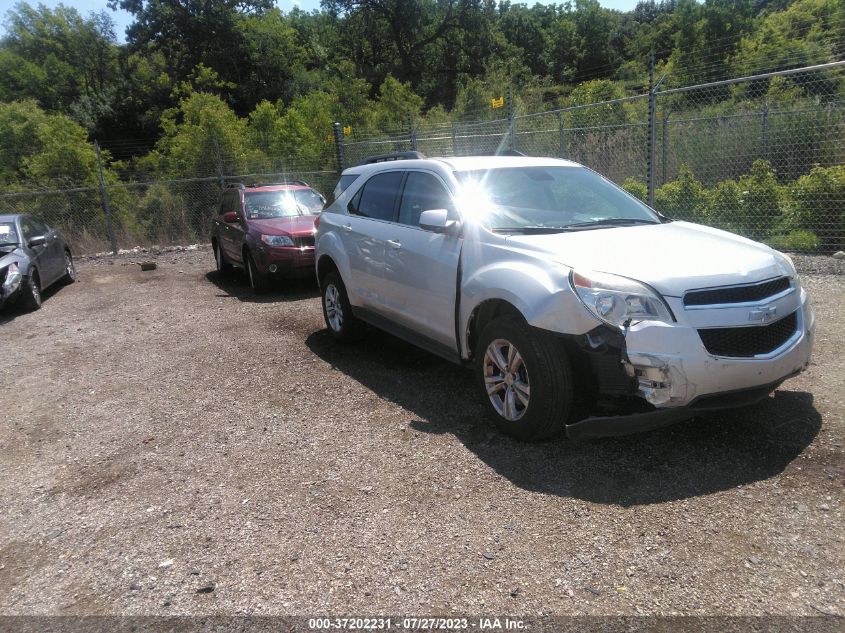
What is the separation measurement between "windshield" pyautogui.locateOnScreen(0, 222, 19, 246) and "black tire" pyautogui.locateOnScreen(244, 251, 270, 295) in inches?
143

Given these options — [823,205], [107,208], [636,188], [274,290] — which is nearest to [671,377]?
[823,205]

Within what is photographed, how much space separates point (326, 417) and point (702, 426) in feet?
8.91

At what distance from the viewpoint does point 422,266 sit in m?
5.15

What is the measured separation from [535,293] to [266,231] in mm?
6870

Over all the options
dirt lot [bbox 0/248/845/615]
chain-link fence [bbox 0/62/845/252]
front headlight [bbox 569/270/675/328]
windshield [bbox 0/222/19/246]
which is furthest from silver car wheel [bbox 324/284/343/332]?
windshield [bbox 0/222/19/246]

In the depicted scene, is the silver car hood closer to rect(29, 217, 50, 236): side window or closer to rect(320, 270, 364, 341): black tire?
rect(320, 270, 364, 341): black tire

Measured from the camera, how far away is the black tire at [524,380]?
383 centimetres

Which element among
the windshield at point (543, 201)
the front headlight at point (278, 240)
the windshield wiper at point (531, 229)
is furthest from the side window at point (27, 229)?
the windshield wiper at point (531, 229)

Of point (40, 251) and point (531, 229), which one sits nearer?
point (531, 229)

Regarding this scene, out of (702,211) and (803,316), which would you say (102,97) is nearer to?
(702,211)

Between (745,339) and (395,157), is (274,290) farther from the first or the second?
(745,339)

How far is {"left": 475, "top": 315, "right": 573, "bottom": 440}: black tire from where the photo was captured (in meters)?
3.83

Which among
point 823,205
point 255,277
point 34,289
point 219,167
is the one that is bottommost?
point 255,277

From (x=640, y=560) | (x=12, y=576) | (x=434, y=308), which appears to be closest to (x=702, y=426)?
(x=640, y=560)
